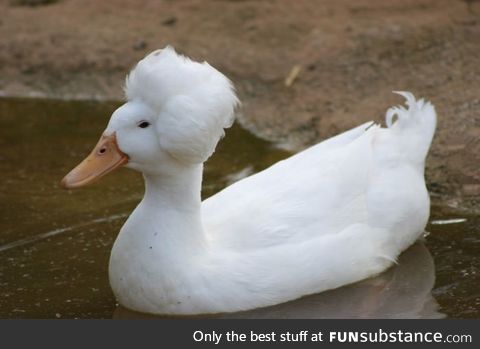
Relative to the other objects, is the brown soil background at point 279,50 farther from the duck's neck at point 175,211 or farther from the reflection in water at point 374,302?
the duck's neck at point 175,211

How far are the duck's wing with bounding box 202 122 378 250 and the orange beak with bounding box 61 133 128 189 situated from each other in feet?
2.47

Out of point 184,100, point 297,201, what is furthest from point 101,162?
point 297,201

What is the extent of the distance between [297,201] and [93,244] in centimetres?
156

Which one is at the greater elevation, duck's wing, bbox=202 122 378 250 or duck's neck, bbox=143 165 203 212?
duck's neck, bbox=143 165 203 212

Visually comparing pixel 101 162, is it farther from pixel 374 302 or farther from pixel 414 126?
pixel 414 126

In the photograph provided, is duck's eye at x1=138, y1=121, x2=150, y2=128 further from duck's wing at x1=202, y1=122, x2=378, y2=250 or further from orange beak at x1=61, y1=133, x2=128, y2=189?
duck's wing at x1=202, y1=122, x2=378, y2=250

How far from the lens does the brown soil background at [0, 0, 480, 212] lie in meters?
9.70

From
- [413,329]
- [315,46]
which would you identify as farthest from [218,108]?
[315,46]

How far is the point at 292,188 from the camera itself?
21.9 feet

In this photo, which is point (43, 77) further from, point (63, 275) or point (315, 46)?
point (63, 275)

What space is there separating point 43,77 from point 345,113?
10.5 ft

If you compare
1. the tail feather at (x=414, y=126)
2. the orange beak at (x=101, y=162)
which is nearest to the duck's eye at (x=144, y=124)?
the orange beak at (x=101, y=162)

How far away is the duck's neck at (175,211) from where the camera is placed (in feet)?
20.2

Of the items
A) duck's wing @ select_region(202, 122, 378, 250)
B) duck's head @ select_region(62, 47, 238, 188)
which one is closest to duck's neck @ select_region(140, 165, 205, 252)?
duck's head @ select_region(62, 47, 238, 188)
